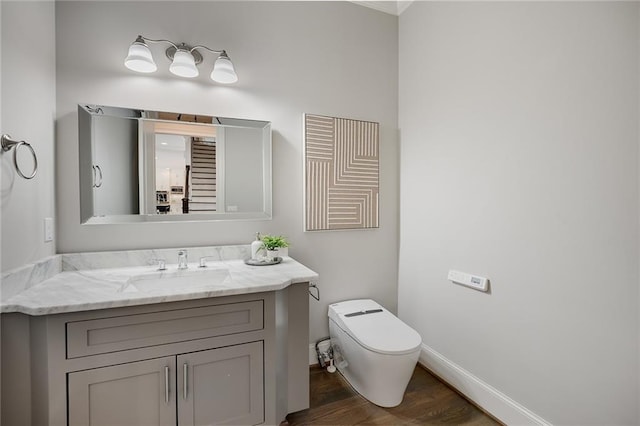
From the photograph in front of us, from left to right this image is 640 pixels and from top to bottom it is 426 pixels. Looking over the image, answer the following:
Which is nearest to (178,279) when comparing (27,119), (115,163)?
(115,163)

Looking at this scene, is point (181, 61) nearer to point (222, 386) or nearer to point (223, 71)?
point (223, 71)

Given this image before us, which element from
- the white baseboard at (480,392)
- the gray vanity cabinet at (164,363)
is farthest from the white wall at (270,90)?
the gray vanity cabinet at (164,363)

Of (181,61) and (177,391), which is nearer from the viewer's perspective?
(177,391)

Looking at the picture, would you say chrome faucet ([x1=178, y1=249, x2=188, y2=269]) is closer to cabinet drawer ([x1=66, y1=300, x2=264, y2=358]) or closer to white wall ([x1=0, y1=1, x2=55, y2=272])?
cabinet drawer ([x1=66, y1=300, x2=264, y2=358])

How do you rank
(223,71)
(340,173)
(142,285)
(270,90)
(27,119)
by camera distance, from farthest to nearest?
(340,173)
(270,90)
(223,71)
(142,285)
(27,119)

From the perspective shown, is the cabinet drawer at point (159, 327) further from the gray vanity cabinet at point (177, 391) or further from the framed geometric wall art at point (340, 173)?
the framed geometric wall art at point (340, 173)

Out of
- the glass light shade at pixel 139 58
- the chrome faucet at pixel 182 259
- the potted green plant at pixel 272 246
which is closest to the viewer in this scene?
the glass light shade at pixel 139 58

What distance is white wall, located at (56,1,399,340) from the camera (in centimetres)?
164

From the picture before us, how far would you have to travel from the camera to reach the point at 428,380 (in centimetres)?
203

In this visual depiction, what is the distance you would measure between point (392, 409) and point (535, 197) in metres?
1.41

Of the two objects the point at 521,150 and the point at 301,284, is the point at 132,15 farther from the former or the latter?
the point at 521,150

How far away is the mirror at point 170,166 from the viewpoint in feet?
5.47

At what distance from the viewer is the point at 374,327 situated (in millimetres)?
1851

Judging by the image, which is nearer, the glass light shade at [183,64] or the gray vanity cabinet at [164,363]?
the gray vanity cabinet at [164,363]
